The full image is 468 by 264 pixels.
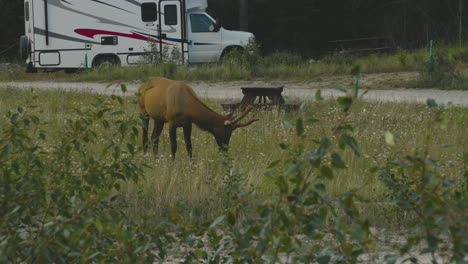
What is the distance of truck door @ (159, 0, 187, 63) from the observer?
98.5 feet

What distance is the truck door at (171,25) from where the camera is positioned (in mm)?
30016

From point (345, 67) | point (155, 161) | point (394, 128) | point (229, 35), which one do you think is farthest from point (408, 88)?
point (155, 161)

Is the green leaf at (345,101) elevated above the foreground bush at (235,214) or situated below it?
above

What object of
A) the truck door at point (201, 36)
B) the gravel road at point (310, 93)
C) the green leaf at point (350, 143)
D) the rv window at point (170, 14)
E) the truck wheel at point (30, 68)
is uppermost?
the rv window at point (170, 14)

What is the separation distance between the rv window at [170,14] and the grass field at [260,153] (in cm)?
1190

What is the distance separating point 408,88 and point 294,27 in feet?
65.2

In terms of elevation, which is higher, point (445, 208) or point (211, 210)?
point (445, 208)

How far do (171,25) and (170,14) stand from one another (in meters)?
0.34

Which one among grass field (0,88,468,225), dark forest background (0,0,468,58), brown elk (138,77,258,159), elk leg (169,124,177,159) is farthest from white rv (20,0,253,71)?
brown elk (138,77,258,159)

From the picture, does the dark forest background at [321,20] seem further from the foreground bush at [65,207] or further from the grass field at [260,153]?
the foreground bush at [65,207]

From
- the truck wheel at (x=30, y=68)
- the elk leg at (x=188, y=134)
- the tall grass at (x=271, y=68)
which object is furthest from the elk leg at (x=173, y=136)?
the truck wheel at (x=30, y=68)

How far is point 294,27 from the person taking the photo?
135ft

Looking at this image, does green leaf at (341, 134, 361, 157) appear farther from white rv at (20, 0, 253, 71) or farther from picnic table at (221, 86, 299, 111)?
white rv at (20, 0, 253, 71)

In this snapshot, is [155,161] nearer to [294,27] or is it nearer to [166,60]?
[166,60]
